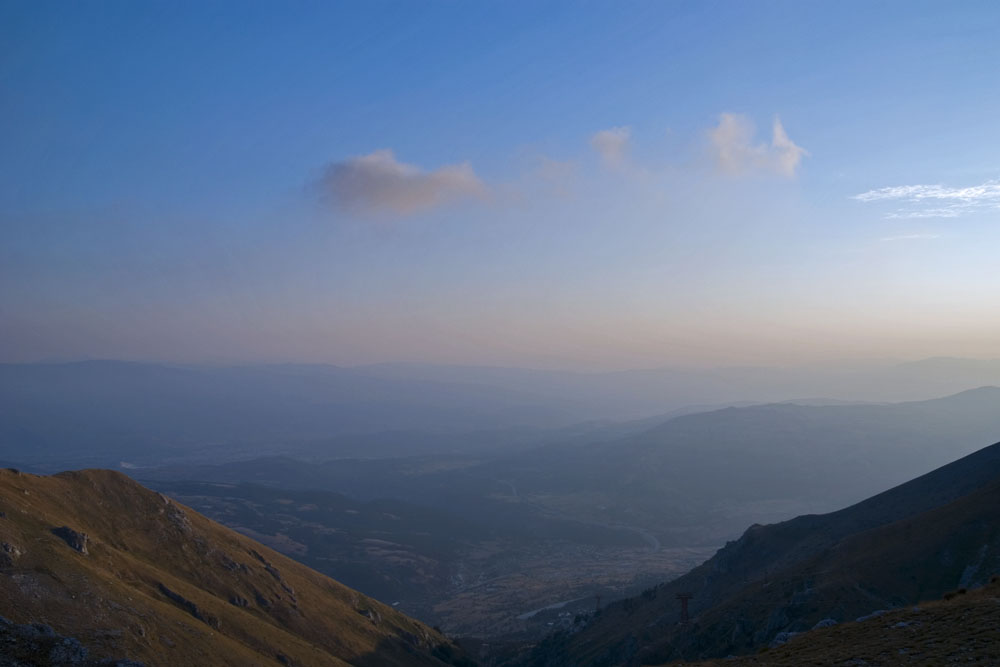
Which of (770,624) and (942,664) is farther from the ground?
(942,664)

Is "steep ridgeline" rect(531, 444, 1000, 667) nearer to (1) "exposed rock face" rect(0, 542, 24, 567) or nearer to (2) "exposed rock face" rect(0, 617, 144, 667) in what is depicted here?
(2) "exposed rock face" rect(0, 617, 144, 667)

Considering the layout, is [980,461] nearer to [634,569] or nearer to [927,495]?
[927,495]

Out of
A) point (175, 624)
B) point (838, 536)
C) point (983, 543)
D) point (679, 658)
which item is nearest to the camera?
point (175, 624)

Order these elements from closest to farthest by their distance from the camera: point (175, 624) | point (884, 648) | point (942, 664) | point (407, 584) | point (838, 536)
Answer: point (942, 664) < point (884, 648) < point (175, 624) < point (838, 536) < point (407, 584)

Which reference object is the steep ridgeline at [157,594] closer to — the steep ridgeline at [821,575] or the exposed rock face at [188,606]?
the exposed rock face at [188,606]

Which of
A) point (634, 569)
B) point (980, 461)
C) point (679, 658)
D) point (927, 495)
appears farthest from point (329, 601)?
point (634, 569)

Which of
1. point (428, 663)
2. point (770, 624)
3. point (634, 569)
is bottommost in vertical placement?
point (634, 569)

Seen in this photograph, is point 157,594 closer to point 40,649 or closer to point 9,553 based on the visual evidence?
point 9,553

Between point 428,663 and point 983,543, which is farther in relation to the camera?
point 428,663
